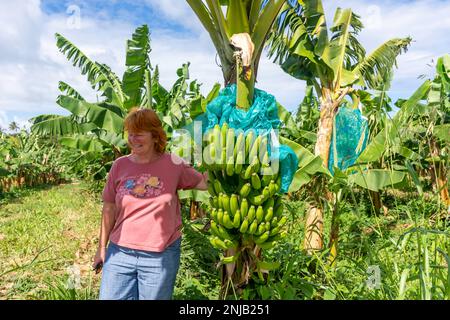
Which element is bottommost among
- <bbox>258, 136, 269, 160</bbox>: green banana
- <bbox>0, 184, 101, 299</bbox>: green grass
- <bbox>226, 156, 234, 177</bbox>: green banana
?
<bbox>0, 184, 101, 299</bbox>: green grass

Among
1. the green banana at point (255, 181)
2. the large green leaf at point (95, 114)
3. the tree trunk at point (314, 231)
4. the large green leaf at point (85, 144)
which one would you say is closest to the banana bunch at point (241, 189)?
the green banana at point (255, 181)

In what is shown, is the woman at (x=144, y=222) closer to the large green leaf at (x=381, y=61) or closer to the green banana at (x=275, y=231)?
the green banana at (x=275, y=231)

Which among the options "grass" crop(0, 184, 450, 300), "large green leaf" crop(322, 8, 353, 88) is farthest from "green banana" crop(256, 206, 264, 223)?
"large green leaf" crop(322, 8, 353, 88)

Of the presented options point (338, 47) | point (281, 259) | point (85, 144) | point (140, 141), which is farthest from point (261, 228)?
point (85, 144)

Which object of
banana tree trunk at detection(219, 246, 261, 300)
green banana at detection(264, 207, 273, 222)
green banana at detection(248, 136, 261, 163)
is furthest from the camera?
banana tree trunk at detection(219, 246, 261, 300)

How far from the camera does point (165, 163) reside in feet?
5.69

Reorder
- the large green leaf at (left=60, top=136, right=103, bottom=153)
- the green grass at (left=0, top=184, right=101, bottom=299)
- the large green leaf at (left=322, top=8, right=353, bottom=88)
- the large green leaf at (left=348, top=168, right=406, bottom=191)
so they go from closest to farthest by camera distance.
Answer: the green grass at (left=0, top=184, right=101, bottom=299)
the large green leaf at (left=348, top=168, right=406, bottom=191)
the large green leaf at (left=322, top=8, right=353, bottom=88)
the large green leaf at (left=60, top=136, right=103, bottom=153)

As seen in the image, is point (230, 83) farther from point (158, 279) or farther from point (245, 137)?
point (158, 279)

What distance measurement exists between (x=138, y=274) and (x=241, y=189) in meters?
0.61

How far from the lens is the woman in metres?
1.65

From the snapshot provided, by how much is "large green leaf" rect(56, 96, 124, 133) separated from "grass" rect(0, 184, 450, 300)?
147cm

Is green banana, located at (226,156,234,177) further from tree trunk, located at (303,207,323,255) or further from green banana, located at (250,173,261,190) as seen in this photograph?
tree trunk, located at (303,207,323,255)

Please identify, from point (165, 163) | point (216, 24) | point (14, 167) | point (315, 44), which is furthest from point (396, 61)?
point (14, 167)
